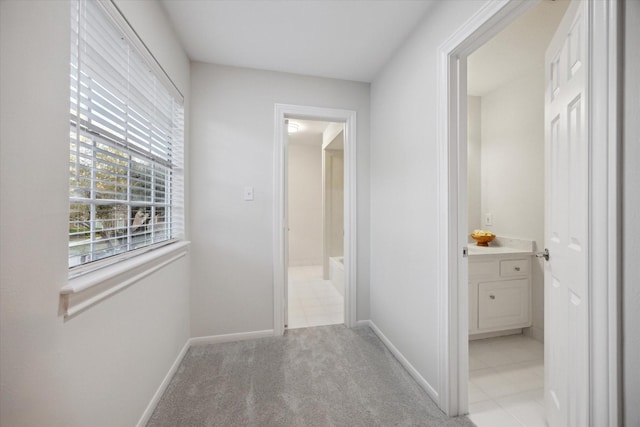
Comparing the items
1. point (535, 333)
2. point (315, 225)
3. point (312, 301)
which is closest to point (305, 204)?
point (315, 225)

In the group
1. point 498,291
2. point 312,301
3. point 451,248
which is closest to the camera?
point 451,248

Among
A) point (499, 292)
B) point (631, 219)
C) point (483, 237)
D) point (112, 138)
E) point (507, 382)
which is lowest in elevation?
point (507, 382)

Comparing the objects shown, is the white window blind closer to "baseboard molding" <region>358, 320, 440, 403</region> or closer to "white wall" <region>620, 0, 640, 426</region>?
"white wall" <region>620, 0, 640, 426</region>

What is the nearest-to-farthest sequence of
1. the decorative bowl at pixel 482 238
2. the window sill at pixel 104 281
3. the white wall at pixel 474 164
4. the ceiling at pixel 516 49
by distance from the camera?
the window sill at pixel 104 281 → the ceiling at pixel 516 49 → the decorative bowl at pixel 482 238 → the white wall at pixel 474 164

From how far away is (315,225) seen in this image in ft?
18.1

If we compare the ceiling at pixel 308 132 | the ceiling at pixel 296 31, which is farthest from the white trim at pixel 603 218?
the ceiling at pixel 308 132

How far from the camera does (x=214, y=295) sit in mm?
2303

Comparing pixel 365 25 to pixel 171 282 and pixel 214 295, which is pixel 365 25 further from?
pixel 214 295

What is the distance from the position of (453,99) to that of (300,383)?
2026 mm

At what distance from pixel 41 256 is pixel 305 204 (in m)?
4.72

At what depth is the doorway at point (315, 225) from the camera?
3182mm

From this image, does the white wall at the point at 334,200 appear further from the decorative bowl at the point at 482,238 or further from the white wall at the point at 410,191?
the decorative bowl at the point at 482,238

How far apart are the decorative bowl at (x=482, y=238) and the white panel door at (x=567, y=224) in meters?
A: 1.26

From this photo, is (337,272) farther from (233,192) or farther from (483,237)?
(233,192)
